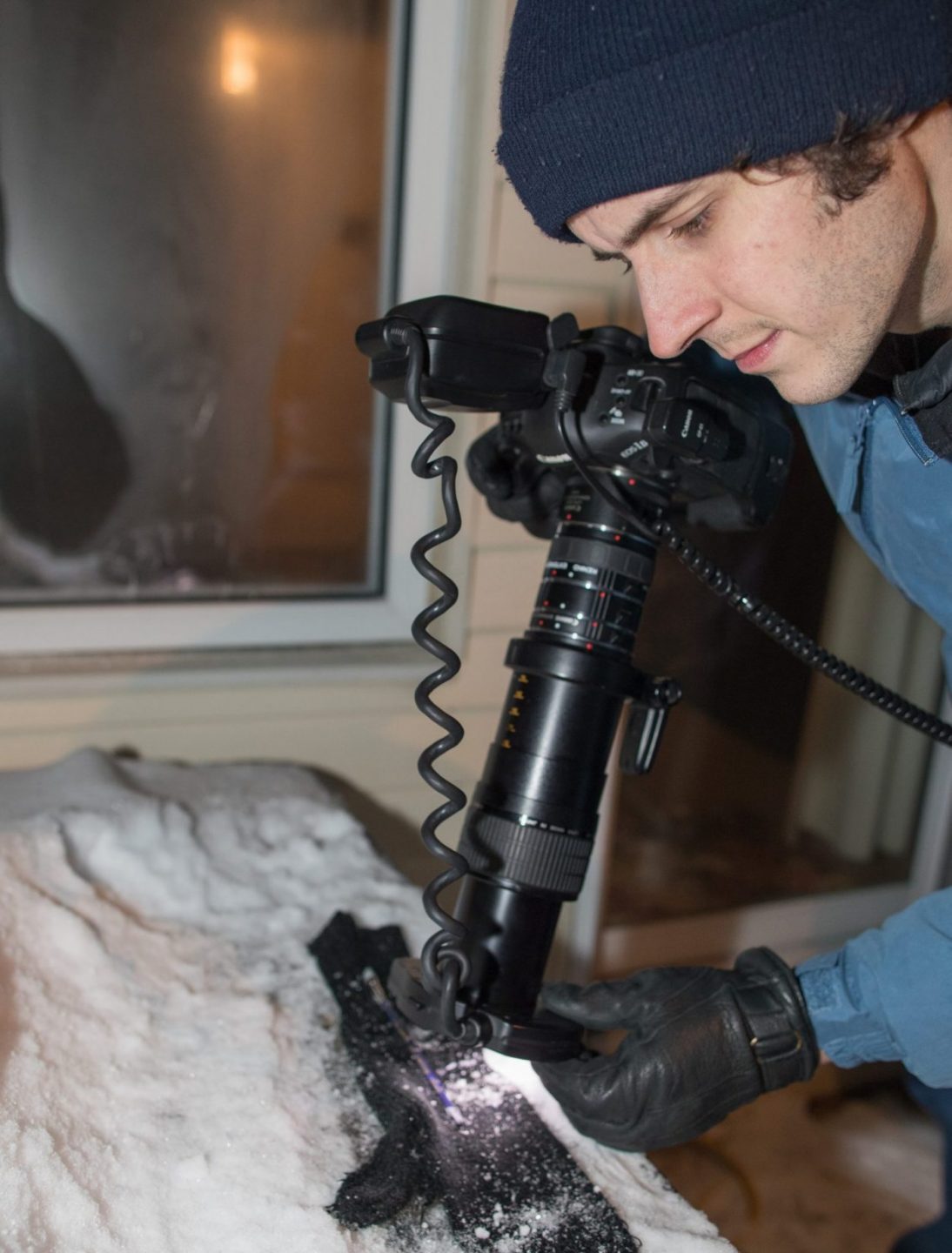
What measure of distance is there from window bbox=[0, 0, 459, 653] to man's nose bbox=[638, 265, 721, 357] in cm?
79

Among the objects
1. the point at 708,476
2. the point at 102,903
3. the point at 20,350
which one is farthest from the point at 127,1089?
the point at 20,350

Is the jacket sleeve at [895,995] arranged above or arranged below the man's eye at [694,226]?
below

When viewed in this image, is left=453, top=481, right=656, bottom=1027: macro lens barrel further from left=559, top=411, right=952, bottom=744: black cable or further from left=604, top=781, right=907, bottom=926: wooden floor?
left=604, top=781, right=907, bottom=926: wooden floor

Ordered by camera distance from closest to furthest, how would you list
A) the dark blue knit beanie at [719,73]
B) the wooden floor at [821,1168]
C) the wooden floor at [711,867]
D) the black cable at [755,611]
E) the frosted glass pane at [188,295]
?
the dark blue knit beanie at [719,73], the black cable at [755,611], the frosted glass pane at [188,295], the wooden floor at [821,1168], the wooden floor at [711,867]

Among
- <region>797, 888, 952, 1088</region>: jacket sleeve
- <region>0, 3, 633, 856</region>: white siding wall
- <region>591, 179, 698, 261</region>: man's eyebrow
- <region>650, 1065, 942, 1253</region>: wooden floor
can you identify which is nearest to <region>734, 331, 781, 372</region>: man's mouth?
<region>591, 179, 698, 261</region>: man's eyebrow

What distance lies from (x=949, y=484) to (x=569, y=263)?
0.79 m

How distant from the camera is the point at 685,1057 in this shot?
757 millimetres

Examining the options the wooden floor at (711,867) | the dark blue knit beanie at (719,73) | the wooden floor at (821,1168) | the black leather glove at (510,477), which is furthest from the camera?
the wooden floor at (711,867)

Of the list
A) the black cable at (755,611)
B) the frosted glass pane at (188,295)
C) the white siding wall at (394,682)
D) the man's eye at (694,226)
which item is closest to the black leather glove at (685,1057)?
the black cable at (755,611)

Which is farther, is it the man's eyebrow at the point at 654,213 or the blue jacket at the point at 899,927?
the blue jacket at the point at 899,927

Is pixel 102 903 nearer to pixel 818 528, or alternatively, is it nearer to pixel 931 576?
pixel 931 576

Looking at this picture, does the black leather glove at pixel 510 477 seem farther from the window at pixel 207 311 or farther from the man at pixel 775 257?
the window at pixel 207 311

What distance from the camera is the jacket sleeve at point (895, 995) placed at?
2.52 ft

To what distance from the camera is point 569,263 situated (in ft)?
4.77
